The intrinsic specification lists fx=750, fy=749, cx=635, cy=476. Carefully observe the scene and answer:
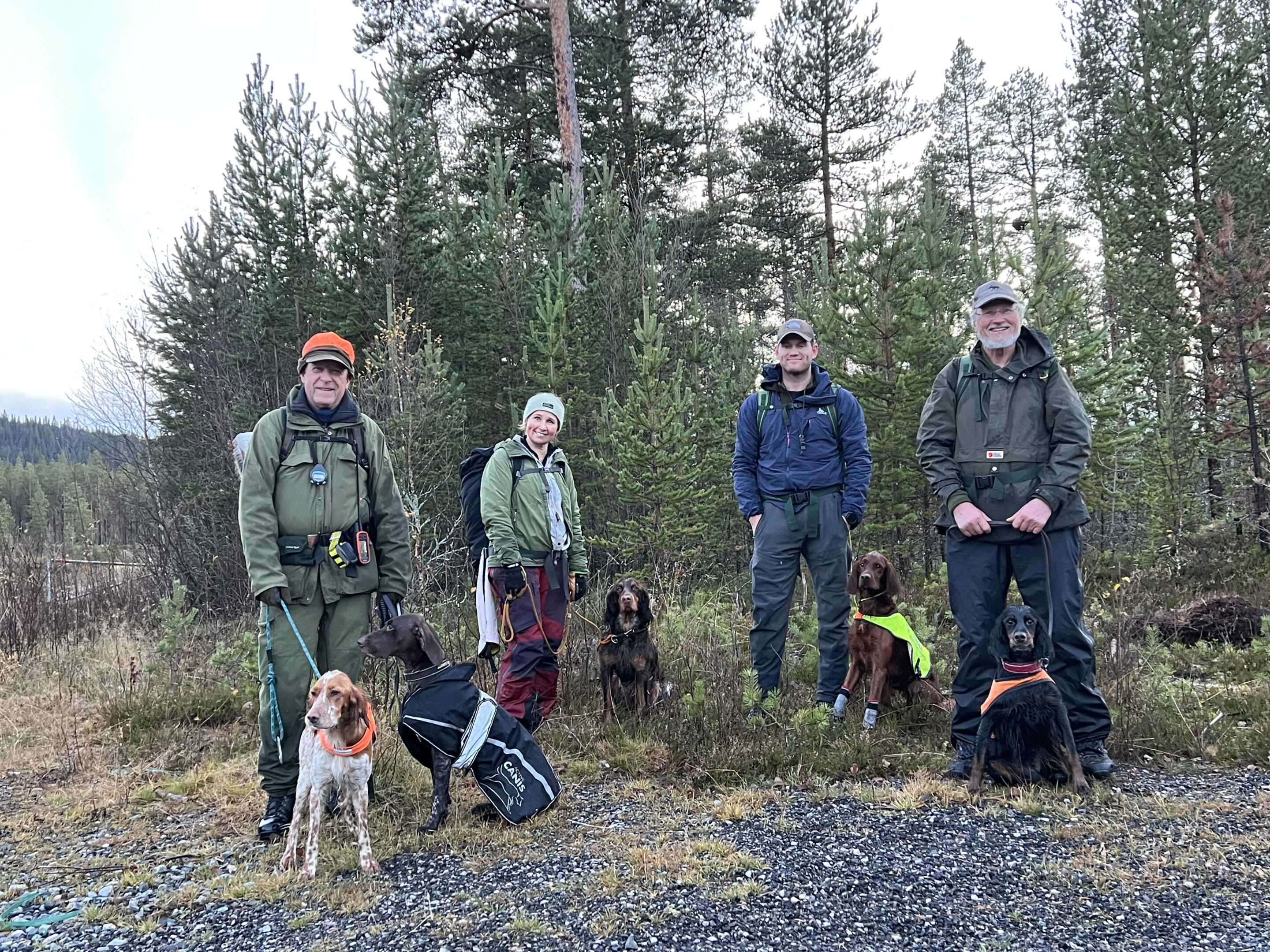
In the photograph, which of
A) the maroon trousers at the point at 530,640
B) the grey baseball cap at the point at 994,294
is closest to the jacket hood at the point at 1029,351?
the grey baseball cap at the point at 994,294

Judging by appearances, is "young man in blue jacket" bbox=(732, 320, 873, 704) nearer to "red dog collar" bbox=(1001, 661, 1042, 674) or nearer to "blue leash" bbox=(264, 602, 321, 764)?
"red dog collar" bbox=(1001, 661, 1042, 674)

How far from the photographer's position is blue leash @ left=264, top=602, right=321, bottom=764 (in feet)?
11.8

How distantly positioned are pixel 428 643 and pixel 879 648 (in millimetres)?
2759

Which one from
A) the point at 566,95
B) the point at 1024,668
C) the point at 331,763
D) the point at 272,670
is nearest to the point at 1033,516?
the point at 1024,668

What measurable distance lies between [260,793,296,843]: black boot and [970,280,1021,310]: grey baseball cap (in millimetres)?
4249

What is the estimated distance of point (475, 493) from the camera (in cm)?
479

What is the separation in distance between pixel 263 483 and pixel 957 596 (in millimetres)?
3597

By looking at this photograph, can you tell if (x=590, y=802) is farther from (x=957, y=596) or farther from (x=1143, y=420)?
(x=1143, y=420)

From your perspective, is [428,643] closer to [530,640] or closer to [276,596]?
[276,596]

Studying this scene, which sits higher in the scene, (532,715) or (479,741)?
(479,741)

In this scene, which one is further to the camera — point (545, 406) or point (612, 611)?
point (612, 611)

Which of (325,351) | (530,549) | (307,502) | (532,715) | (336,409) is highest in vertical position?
(325,351)

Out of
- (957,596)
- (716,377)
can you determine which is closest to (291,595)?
(957,596)

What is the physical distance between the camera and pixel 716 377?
10.5 metres
